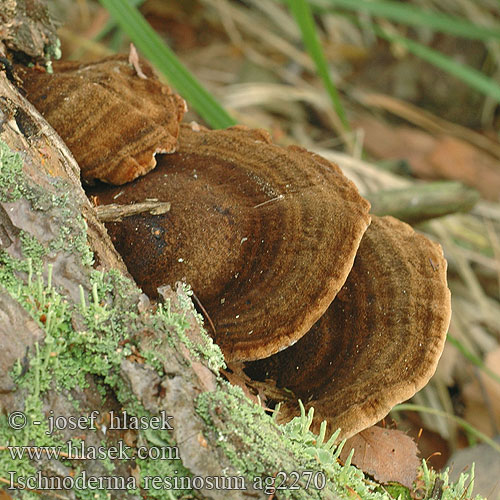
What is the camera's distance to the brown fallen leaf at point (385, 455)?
182 centimetres

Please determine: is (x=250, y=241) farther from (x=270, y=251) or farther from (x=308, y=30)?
(x=308, y=30)

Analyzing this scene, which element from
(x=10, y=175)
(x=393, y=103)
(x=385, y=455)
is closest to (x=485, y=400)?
(x=385, y=455)

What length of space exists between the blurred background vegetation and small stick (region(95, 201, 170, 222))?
140 cm

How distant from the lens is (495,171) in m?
5.53

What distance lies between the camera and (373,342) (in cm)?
190

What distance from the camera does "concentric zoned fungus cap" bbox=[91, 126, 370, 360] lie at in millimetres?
1688

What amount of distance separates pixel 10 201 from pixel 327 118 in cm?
463

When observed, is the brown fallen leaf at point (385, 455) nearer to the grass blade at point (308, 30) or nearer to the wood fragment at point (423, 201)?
the wood fragment at point (423, 201)

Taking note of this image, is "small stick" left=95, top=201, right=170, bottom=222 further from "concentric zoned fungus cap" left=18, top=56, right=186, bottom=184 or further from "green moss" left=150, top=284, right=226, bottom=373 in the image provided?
"green moss" left=150, top=284, right=226, bottom=373

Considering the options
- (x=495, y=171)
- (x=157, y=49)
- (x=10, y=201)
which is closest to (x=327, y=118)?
(x=495, y=171)

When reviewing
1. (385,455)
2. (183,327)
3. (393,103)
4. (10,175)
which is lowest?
(393,103)

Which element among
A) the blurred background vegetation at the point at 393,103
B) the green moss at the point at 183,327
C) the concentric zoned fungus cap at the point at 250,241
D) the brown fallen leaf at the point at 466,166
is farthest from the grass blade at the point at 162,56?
the brown fallen leaf at the point at 466,166

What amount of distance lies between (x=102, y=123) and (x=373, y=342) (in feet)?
3.75

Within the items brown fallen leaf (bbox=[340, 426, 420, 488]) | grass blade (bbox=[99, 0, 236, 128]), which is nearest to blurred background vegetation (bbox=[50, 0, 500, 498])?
grass blade (bbox=[99, 0, 236, 128])
